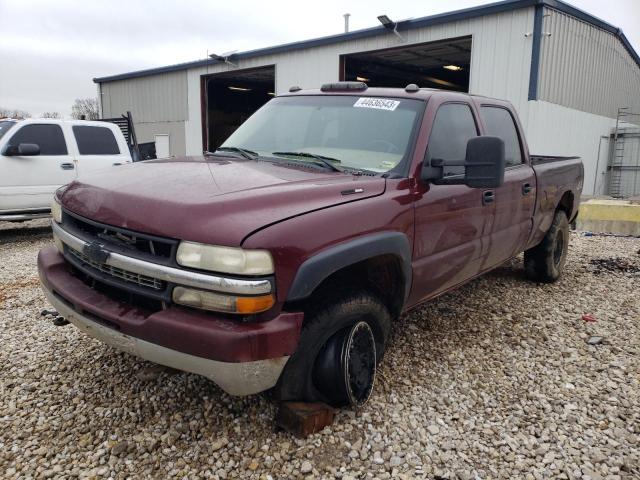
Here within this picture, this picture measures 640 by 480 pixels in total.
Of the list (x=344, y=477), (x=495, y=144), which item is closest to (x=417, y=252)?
(x=495, y=144)

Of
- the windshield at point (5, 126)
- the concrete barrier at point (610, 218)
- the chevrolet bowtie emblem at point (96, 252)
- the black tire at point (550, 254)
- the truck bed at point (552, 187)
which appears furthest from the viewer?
the concrete barrier at point (610, 218)

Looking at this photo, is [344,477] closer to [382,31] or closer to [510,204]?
[510,204]

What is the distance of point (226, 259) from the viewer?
210 centimetres

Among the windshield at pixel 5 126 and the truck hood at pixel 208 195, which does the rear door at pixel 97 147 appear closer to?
the windshield at pixel 5 126

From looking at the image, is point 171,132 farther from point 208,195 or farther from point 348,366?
point 348,366

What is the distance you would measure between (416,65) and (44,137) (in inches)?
563

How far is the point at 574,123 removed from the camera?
13.7 m

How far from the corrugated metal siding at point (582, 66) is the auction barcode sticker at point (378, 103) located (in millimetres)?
9577

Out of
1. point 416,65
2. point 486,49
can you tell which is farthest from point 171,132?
point 486,49

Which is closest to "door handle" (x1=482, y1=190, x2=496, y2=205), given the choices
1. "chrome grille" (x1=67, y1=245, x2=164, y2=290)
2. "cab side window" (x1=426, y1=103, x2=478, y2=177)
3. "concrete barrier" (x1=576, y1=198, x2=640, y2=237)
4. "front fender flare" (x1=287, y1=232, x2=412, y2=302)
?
"cab side window" (x1=426, y1=103, x2=478, y2=177)

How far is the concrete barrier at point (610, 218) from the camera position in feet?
28.7

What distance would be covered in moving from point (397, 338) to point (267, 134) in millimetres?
1837

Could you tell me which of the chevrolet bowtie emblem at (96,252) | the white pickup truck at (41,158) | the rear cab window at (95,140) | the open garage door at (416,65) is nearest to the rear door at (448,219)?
the chevrolet bowtie emblem at (96,252)

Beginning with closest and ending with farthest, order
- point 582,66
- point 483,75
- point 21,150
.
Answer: point 21,150
point 483,75
point 582,66
